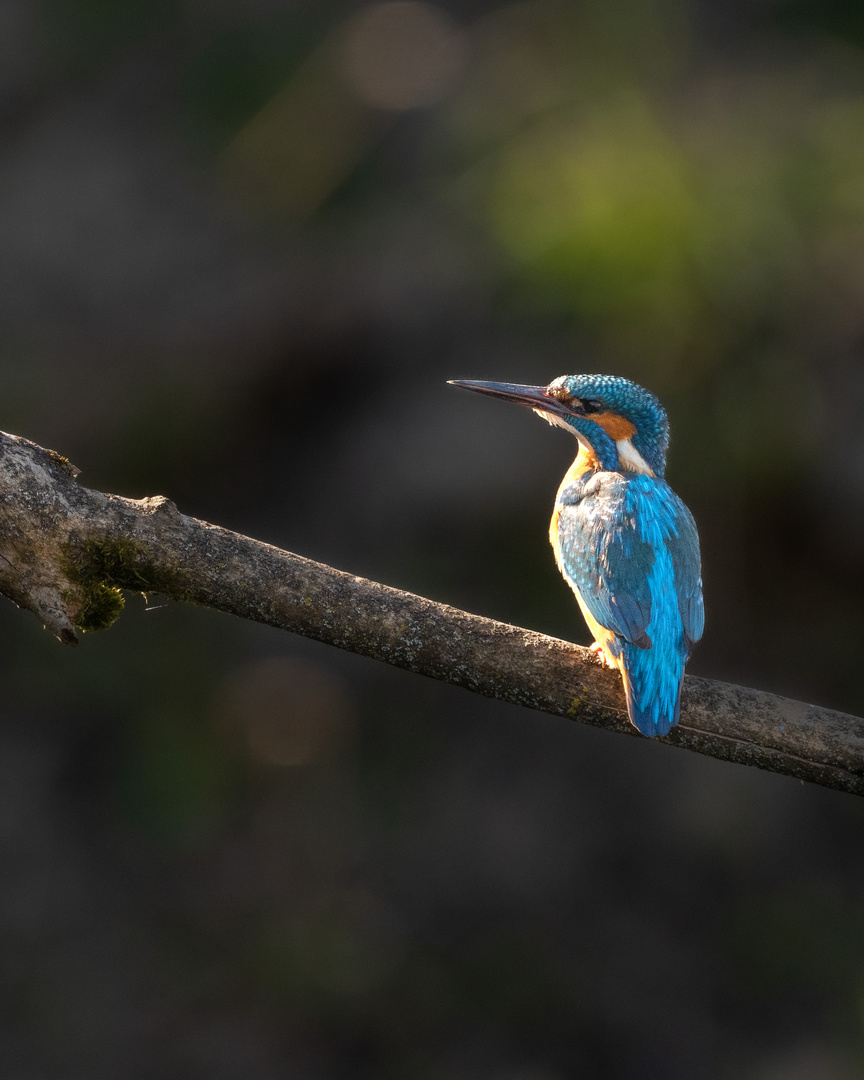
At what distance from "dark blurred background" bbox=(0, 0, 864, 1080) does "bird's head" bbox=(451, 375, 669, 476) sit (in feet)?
6.86

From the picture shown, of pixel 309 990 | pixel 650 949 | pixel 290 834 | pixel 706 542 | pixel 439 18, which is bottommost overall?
pixel 309 990

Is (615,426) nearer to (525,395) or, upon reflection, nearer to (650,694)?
(525,395)

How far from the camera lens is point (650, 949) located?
15.9ft

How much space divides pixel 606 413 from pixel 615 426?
5cm

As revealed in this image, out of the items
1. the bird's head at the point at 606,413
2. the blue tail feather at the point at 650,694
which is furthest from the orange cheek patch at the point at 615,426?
the blue tail feather at the point at 650,694

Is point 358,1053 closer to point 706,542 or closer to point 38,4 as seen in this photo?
point 706,542

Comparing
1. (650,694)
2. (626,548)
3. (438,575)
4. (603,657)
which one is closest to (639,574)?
(626,548)

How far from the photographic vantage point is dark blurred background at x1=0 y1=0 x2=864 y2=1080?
4.77 meters

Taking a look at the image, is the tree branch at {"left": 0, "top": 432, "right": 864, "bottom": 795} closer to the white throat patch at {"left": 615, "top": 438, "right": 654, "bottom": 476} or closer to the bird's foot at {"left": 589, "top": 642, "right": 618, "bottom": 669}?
the bird's foot at {"left": 589, "top": 642, "right": 618, "bottom": 669}

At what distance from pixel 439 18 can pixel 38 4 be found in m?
2.59

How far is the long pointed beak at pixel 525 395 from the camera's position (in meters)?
2.68

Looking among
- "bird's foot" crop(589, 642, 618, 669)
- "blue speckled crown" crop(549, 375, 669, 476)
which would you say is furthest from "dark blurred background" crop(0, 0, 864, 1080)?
"bird's foot" crop(589, 642, 618, 669)

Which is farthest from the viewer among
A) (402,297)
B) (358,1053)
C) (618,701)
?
(402,297)

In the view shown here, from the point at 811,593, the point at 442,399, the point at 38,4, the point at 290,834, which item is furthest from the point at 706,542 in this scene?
the point at 38,4
